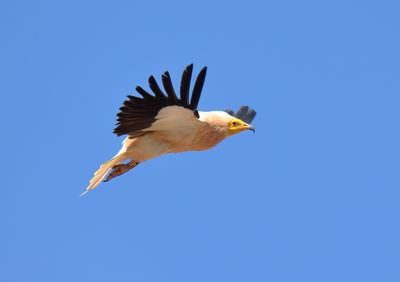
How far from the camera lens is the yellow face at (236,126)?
543 inches

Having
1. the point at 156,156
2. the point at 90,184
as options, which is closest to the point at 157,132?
the point at 156,156

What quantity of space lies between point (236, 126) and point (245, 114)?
1.39m

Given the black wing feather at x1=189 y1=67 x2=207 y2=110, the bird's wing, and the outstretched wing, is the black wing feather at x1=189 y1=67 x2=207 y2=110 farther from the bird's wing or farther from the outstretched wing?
the bird's wing

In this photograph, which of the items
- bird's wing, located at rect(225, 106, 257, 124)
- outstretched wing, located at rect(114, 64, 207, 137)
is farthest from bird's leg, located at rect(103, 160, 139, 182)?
bird's wing, located at rect(225, 106, 257, 124)

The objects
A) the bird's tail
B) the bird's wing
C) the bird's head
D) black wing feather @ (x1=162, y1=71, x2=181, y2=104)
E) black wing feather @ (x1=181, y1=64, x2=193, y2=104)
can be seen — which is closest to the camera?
black wing feather @ (x1=181, y1=64, x2=193, y2=104)

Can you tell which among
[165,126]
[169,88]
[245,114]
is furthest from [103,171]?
[245,114]

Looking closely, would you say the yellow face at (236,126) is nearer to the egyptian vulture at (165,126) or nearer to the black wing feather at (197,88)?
the egyptian vulture at (165,126)

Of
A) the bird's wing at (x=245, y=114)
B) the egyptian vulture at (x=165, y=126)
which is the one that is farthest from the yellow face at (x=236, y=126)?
the bird's wing at (x=245, y=114)

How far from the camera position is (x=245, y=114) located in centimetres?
1521

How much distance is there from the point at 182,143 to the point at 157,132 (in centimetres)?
38

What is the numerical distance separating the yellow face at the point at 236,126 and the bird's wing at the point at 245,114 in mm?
1149

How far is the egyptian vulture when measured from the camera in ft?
39.8

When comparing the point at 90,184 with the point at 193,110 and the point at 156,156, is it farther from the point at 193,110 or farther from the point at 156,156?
the point at 193,110

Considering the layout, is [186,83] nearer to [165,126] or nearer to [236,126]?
[165,126]
